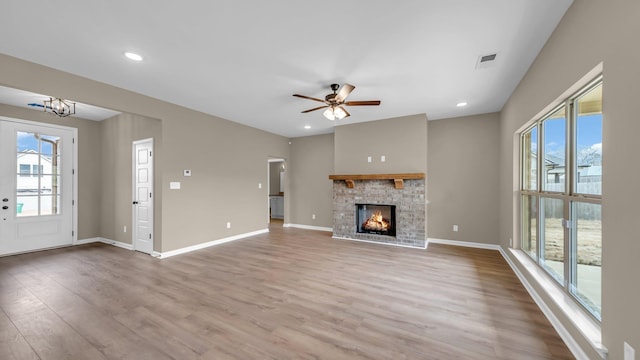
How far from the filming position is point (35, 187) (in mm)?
4699

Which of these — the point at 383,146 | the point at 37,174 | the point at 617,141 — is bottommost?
the point at 37,174

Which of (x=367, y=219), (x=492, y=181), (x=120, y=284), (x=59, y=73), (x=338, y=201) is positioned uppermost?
(x=59, y=73)

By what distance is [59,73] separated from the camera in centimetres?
302

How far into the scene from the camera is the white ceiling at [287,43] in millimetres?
1980

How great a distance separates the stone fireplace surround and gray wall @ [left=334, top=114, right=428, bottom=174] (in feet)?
0.76

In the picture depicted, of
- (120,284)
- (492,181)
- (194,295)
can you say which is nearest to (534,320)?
(492,181)

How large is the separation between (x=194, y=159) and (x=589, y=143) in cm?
545

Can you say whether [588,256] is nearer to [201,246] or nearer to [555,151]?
[555,151]

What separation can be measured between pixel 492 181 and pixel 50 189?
356 inches

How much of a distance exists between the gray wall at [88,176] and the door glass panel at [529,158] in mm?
8304

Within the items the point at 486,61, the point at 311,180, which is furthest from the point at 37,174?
the point at 486,61

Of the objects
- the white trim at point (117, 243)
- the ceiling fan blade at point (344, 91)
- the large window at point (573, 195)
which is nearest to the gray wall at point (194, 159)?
the white trim at point (117, 243)

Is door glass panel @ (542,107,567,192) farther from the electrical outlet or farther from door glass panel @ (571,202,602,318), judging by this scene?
the electrical outlet

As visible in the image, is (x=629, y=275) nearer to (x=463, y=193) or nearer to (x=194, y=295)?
(x=194, y=295)
